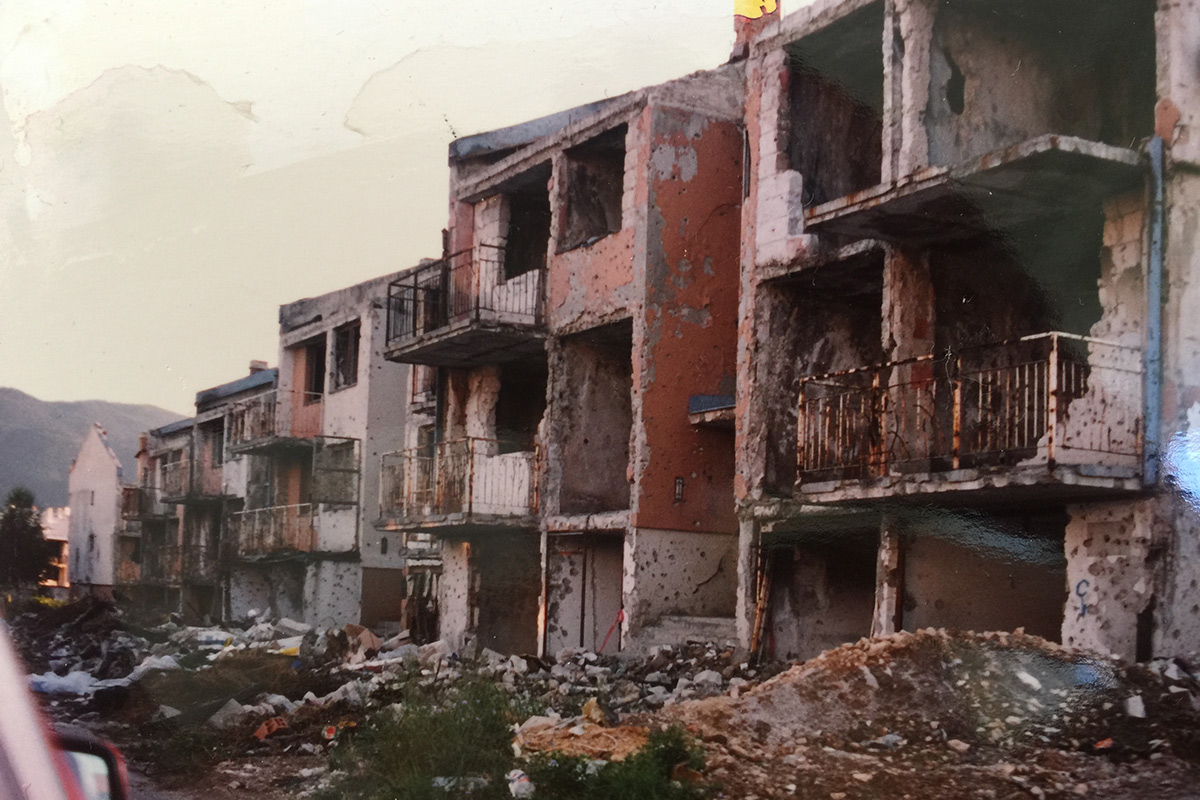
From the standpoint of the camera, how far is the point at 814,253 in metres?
16.0

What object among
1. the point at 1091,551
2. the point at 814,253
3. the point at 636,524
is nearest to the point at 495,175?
the point at 636,524

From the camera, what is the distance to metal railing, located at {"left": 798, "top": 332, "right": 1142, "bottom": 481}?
11773 mm

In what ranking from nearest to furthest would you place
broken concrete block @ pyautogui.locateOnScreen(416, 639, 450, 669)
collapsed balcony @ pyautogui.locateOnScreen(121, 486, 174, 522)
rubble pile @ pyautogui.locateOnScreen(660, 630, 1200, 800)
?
rubble pile @ pyautogui.locateOnScreen(660, 630, 1200, 800), broken concrete block @ pyautogui.locateOnScreen(416, 639, 450, 669), collapsed balcony @ pyautogui.locateOnScreen(121, 486, 174, 522)

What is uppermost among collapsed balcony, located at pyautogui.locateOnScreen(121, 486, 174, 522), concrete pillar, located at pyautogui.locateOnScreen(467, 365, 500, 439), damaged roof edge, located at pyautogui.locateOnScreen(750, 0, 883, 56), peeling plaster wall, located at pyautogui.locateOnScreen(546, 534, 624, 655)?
damaged roof edge, located at pyautogui.locateOnScreen(750, 0, 883, 56)

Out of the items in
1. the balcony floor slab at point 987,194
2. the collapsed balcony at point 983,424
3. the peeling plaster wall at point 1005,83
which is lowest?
the collapsed balcony at point 983,424

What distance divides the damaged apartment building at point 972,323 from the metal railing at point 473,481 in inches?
223

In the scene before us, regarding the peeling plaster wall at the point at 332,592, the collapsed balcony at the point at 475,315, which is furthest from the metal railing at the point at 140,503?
the collapsed balcony at the point at 475,315

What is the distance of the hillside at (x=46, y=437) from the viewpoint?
216 feet

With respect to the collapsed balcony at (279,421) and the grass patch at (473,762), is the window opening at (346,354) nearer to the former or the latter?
the collapsed balcony at (279,421)

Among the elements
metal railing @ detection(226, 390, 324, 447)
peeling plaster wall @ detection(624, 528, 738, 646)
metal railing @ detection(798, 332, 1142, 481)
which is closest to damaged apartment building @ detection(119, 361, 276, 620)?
metal railing @ detection(226, 390, 324, 447)

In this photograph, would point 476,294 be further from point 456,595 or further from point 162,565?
point 162,565

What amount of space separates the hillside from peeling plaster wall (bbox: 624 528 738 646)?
4762cm

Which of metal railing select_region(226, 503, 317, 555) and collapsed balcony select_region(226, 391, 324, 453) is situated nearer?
metal railing select_region(226, 503, 317, 555)

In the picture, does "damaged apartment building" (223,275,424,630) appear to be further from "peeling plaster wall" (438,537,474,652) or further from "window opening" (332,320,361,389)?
"peeling plaster wall" (438,537,474,652)
